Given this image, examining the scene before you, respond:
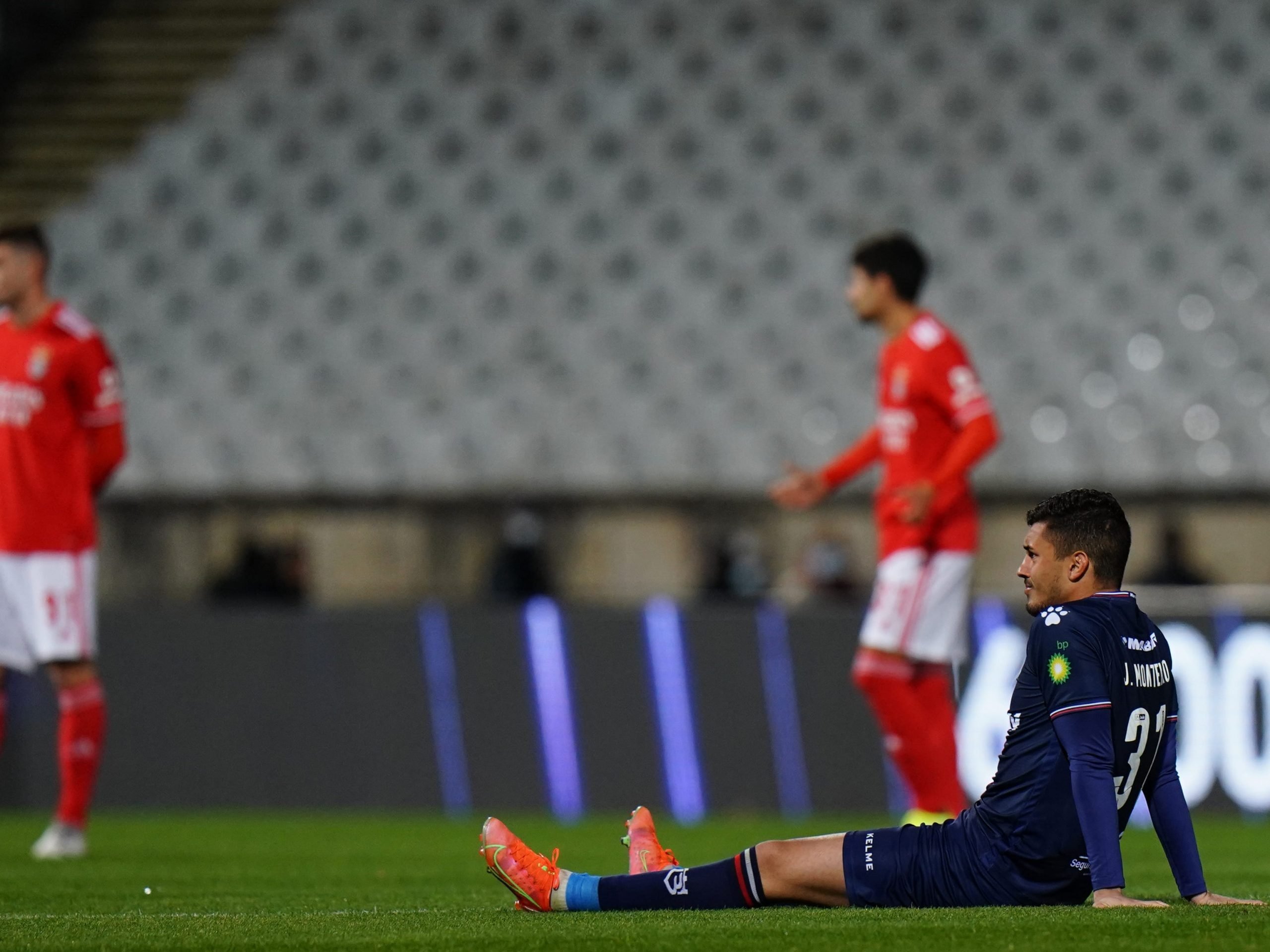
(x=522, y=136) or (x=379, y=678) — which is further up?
(x=522, y=136)

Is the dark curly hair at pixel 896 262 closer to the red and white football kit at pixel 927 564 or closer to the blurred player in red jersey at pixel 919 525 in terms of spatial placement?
the blurred player in red jersey at pixel 919 525

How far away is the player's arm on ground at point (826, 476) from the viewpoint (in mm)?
6551

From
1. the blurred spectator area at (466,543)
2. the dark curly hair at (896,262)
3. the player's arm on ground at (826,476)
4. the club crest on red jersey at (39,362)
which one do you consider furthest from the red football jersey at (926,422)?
the blurred spectator area at (466,543)

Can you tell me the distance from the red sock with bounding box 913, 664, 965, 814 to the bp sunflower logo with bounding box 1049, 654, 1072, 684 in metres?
2.45

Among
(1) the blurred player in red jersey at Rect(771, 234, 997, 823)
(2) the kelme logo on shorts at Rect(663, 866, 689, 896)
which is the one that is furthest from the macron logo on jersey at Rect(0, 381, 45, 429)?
(2) the kelme logo on shorts at Rect(663, 866, 689, 896)

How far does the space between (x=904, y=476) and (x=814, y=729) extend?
310cm

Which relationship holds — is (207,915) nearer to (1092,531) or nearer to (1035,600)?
(1035,600)

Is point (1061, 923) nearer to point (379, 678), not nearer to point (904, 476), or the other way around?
point (904, 476)

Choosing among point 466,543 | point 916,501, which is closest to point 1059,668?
point 916,501

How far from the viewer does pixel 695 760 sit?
29.9 feet

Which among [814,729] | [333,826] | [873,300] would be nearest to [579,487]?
[814,729]

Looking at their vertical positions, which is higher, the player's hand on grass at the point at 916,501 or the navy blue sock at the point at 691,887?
the player's hand on grass at the point at 916,501

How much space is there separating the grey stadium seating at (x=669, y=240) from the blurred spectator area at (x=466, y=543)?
21 centimetres

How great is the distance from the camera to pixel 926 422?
6.21 metres
